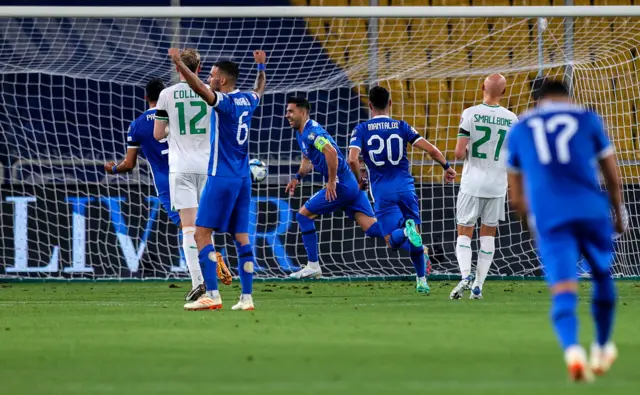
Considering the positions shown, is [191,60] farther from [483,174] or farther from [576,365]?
[576,365]

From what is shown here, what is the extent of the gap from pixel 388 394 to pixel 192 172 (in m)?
6.10

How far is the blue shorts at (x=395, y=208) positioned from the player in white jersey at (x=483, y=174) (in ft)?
3.38

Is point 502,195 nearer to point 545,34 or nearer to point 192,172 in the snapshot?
point 192,172

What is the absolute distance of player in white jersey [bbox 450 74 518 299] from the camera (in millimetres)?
11539

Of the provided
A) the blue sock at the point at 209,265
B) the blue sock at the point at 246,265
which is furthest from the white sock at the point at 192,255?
the blue sock at the point at 246,265

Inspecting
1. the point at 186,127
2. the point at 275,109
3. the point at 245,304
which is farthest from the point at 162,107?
the point at 275,109

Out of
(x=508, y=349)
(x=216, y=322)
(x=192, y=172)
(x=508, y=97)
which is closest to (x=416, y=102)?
(x=508, y=97)

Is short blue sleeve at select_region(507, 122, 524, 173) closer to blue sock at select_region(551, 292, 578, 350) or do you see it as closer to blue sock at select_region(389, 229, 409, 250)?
blue sock at select_region(551, 292, 578, 350)

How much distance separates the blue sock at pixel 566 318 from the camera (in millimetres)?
5621

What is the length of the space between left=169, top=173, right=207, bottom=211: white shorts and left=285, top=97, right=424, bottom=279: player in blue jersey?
1.79 meters

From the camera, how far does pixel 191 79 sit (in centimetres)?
952

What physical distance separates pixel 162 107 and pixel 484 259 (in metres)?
3.25

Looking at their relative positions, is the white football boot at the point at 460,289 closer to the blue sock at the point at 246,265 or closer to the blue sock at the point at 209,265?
the blue sock at the point at 246,265

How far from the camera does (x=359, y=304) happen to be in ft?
36.2
